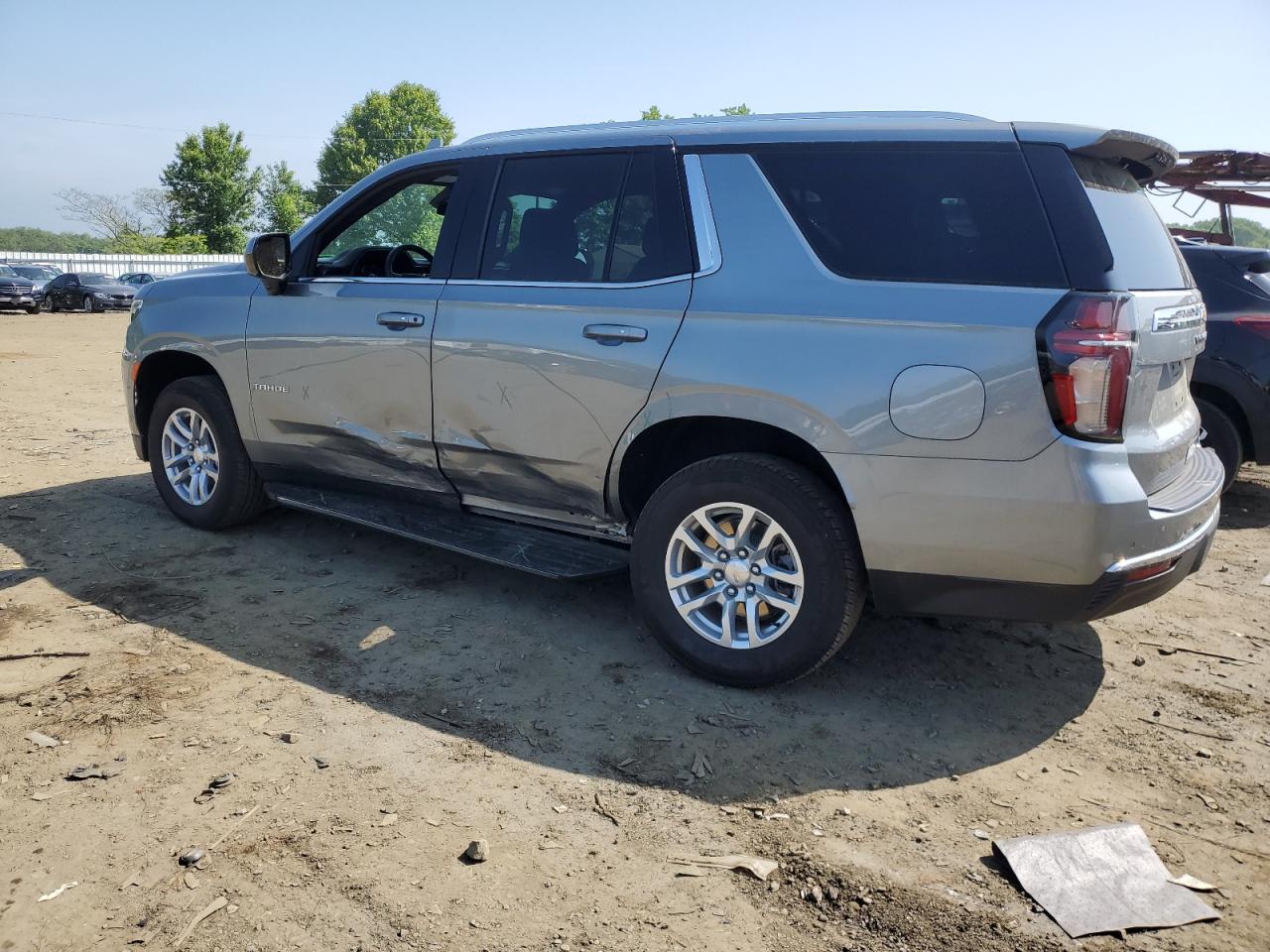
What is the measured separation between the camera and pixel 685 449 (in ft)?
13.1

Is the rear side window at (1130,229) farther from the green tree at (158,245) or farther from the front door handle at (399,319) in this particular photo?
the green tree at (158,245)

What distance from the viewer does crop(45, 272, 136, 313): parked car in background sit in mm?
30047

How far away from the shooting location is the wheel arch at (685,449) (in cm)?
361

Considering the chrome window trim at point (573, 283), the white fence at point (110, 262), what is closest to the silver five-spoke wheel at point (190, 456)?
the chrome window trim at point (573, 283)

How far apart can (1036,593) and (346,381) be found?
3.14m

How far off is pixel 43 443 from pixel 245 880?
22.1ft

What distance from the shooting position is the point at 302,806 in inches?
115

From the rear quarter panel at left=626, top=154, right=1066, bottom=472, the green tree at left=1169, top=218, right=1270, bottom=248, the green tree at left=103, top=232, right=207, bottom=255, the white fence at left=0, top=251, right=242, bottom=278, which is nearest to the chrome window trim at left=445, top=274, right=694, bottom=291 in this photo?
the rear quarter panel at left=626, top=154, right=1066, bottom=472

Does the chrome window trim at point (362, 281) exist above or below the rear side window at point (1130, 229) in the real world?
below

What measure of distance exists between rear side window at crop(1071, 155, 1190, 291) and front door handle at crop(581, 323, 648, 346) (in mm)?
1576

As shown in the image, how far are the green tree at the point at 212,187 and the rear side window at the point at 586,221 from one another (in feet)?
209

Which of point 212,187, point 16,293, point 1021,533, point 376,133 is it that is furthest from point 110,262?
point 1021,533

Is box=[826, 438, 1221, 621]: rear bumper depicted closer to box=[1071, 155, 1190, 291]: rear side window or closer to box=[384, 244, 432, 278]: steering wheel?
box=[1071, 155, 1190, 291]: rear side window

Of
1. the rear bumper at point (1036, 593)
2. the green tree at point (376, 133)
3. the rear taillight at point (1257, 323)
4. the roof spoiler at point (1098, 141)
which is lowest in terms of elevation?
the rear bumper at point (1036, 593)
